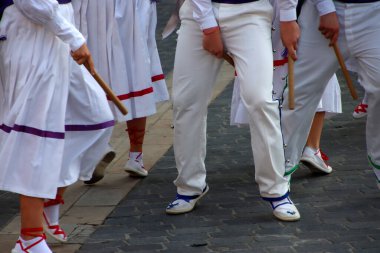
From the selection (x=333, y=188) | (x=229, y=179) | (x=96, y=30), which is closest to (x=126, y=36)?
(x=96, y=30)

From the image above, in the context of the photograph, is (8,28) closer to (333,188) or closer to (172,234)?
(172,234)

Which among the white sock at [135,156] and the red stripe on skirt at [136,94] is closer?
the red stripe on skirt at [136,94]

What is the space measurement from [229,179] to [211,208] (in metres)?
0.70

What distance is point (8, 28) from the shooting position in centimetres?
518

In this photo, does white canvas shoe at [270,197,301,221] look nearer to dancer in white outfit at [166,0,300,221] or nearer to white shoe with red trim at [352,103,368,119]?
dancer in white outfit at [166,0,300,221]

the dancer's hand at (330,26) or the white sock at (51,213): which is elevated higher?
the dancer's hand at (330,26)

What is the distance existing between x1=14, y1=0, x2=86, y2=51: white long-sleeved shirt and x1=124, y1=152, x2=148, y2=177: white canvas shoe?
205cm

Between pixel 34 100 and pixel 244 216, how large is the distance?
1.49 m

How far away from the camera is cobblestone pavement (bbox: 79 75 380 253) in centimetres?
541

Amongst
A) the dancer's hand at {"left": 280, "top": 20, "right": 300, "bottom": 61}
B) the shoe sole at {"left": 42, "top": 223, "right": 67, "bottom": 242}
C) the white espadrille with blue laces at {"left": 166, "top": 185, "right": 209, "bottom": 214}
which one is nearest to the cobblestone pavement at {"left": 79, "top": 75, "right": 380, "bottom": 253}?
the white espadrille with blue laces at {"left": 166, "top": 185, "right": 209, "bottom": 214}

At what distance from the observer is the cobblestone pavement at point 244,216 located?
5.41 m

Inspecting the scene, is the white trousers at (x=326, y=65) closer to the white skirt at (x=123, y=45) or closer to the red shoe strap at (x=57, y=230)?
the white skirt at (x=123, y=45)

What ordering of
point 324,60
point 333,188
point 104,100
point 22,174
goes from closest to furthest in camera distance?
1. point 22,174
2. point 104,100
3. point 324,60
4. point 333,188

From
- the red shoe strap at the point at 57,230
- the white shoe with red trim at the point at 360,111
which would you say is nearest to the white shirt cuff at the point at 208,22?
the red shoe strap at the point at 57,230
